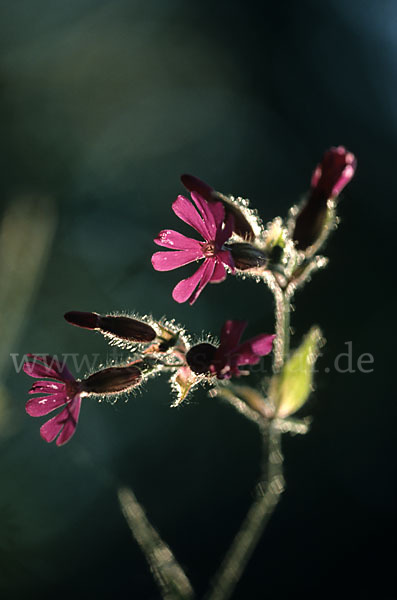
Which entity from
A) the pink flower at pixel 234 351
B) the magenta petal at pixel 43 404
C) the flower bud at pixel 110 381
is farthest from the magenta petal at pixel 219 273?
the magenta petal at pixel 43 404

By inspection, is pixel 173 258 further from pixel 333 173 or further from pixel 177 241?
pixel 333 173

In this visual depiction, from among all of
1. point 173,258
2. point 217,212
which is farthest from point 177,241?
point 217,212

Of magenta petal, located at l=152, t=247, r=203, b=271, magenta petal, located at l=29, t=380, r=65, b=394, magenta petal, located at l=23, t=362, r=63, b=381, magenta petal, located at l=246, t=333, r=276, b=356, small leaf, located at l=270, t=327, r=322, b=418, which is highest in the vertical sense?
magenta petal, located at l=152, t=247, r=203, b=271

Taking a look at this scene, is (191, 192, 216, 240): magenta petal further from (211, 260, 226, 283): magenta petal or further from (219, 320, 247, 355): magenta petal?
(219, 320, 247, 355): magenta petal

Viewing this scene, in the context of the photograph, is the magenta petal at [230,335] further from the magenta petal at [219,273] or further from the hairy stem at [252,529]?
the hairy stem at [252,529]

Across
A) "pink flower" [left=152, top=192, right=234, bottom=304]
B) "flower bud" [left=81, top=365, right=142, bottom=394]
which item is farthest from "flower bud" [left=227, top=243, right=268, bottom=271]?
"flower bud" [left=81, top=365, right=142, bottom=394]

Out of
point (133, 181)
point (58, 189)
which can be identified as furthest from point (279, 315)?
point (133, 181)

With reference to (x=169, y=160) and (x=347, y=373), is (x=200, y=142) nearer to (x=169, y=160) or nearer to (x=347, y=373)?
(x=169, y=160)
